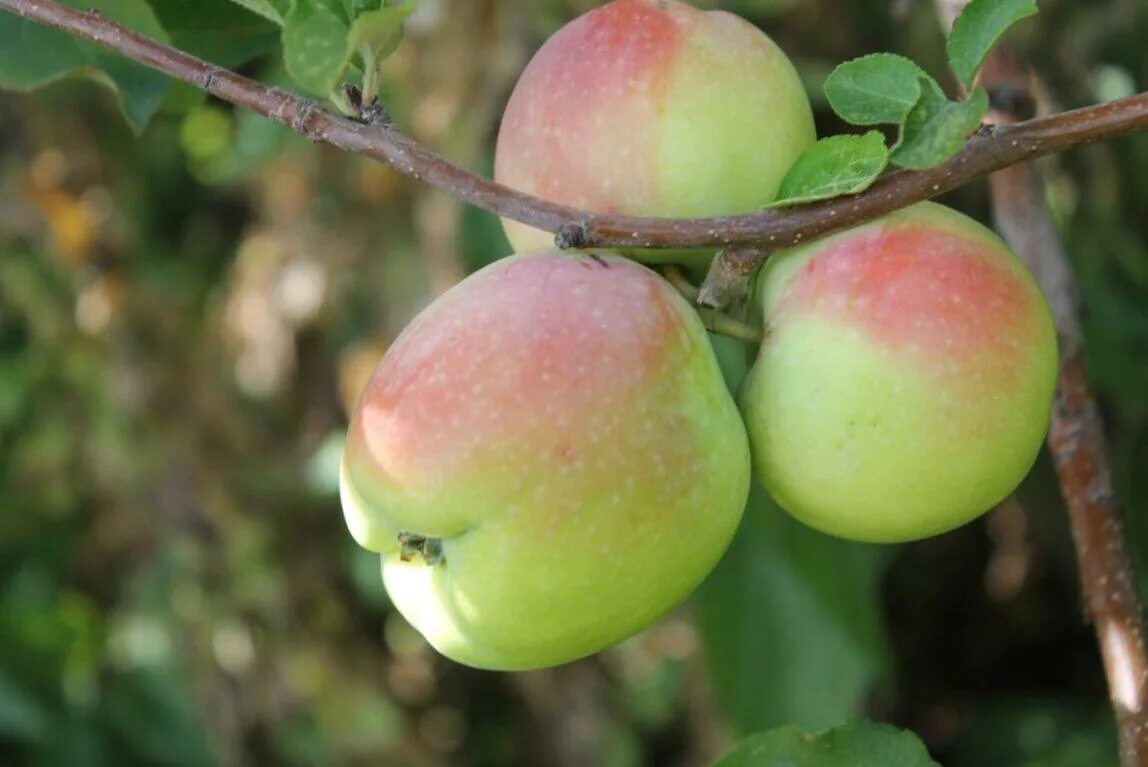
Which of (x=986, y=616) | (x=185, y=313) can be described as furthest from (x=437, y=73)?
(x=986, y=616)

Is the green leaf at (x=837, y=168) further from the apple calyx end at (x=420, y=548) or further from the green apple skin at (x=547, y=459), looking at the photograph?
the apple calyx end at (x=420, y=548)

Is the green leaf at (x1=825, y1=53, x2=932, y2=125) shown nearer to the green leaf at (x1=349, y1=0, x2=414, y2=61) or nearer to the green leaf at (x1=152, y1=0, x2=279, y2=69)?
the green leaf at (x1=349, y1=0, x2=414, y2=61)

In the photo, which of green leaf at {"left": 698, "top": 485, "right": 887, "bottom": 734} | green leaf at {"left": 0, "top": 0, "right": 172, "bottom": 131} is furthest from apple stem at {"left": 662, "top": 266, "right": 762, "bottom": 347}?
green leaf at {"left": 698, "top": 485, "right": 887, "bottom": 734}

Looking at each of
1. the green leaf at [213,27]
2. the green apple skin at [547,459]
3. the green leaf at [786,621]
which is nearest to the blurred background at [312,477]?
the green leaf at [786,621]

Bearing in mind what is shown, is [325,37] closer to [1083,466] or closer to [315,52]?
[315,52]

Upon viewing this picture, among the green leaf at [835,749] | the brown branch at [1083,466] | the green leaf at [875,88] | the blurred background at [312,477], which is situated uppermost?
the green leaf at [875,88]

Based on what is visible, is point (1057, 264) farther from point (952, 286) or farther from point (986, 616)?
point (986, 616)
